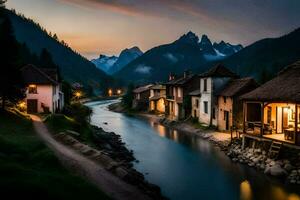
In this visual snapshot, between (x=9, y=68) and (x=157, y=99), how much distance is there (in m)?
48.3

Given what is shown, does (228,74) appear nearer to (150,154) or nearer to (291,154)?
(150,154)

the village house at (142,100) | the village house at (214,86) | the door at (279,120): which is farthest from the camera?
the village house at (142,100)

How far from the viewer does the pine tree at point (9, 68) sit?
118ft

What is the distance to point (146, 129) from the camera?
57938mm

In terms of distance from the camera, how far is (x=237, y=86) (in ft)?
150

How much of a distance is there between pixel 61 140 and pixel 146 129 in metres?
27.9

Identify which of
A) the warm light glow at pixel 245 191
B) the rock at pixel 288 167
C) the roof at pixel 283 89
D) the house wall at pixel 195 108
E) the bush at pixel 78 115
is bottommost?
the warm light glow at pixel 245 191

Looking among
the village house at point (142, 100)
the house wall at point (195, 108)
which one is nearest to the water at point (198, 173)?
the house wall at point (195, 108)

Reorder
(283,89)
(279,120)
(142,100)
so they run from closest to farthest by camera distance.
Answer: (283,89)
(279,120)
(142,100)

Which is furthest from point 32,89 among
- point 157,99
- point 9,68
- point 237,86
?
point 157,99

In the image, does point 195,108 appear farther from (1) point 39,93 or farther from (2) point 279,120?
(2) point 279,120

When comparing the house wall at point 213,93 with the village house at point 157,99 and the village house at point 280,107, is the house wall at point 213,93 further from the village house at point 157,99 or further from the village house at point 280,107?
the village house at point 157,99

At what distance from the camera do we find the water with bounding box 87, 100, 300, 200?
23.8m

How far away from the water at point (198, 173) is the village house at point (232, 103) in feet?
13.4
